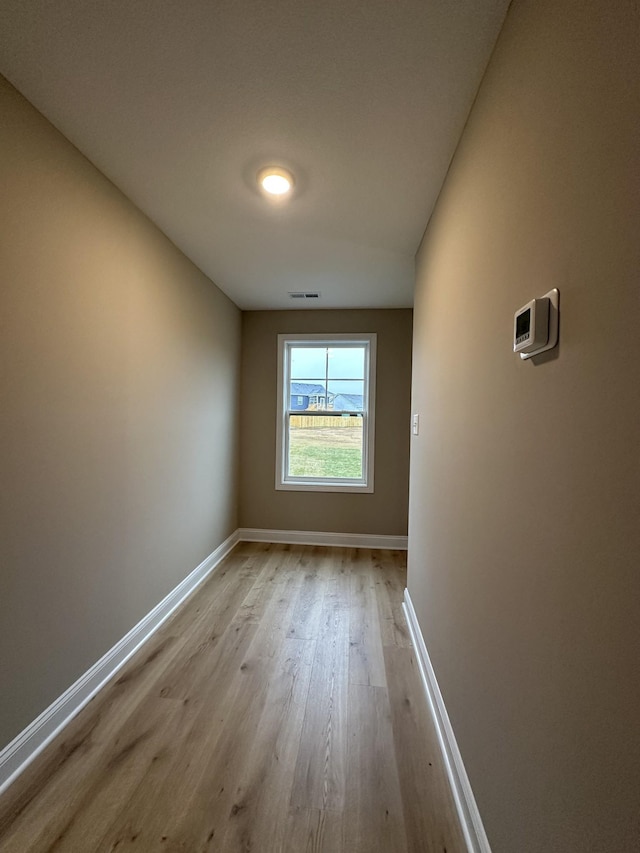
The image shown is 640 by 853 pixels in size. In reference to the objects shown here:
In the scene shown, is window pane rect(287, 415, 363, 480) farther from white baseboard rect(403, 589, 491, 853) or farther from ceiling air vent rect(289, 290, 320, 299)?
white baseboard rect(403, 589, 491, 853)

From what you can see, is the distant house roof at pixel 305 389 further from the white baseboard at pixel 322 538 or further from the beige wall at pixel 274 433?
the white baseboard at pixel 322 538

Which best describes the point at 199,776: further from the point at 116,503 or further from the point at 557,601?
the point at 557,601

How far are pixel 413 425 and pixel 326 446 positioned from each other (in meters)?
1.69

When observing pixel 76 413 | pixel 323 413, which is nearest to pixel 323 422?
pixel 323 413

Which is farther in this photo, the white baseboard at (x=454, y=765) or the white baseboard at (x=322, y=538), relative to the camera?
the white baseboard at (x=322, y=538)

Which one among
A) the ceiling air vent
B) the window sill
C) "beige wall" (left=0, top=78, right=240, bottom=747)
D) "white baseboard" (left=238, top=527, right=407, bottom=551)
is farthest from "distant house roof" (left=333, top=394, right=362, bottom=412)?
"beige wall" (left=0, top=78, right=240, bottom=747)

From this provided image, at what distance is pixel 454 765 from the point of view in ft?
4.36

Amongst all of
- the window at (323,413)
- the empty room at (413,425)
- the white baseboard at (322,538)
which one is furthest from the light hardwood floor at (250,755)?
the window at (323,413)

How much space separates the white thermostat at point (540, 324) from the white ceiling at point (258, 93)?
3.15 feet

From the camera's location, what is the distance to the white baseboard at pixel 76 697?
134cm

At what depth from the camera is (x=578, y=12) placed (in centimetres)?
70

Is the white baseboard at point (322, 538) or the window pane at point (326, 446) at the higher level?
the window pane at point (326, 446)

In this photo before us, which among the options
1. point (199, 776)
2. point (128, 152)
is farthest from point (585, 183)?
point (199, 776)

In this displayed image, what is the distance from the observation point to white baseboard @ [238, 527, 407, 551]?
3908 mm
